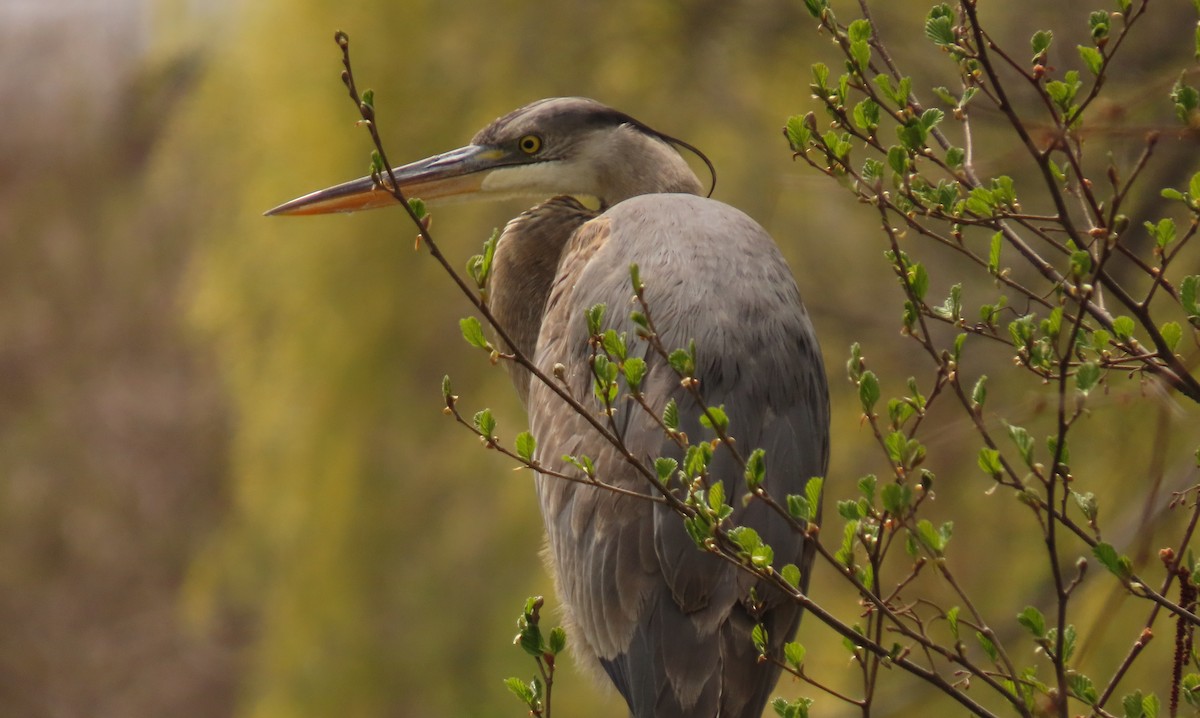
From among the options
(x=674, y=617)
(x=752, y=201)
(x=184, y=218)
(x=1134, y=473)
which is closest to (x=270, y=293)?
(x=752, y=201)

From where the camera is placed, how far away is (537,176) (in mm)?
2303

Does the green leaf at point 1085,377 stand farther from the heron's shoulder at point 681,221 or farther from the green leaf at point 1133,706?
the heron's shoulder at point 681,221

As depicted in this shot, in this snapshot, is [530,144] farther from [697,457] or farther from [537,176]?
[697,457]

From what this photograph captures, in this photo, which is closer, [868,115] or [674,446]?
[868,115]

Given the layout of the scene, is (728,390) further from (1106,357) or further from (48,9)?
(48,9)

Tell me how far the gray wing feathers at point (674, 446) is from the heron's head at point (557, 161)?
375mm

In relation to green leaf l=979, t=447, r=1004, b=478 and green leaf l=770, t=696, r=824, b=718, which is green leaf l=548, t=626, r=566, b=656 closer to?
green leaf l=770, t=696, r=824, b=718

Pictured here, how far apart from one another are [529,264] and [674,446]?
2.44 feet

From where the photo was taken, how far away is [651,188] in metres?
2.27

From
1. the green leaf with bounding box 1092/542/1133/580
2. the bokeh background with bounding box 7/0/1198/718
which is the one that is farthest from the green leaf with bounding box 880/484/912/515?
the bokeh background with bounding box 7/0/1198/718

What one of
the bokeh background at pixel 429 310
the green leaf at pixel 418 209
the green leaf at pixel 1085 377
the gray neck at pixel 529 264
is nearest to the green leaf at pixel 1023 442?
the green leaf at pixel 1085 377

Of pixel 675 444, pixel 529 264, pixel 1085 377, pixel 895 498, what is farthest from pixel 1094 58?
pixel 529 264

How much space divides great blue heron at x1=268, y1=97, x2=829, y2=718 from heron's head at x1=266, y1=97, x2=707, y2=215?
1.07 ft

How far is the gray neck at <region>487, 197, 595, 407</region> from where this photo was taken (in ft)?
7.32
